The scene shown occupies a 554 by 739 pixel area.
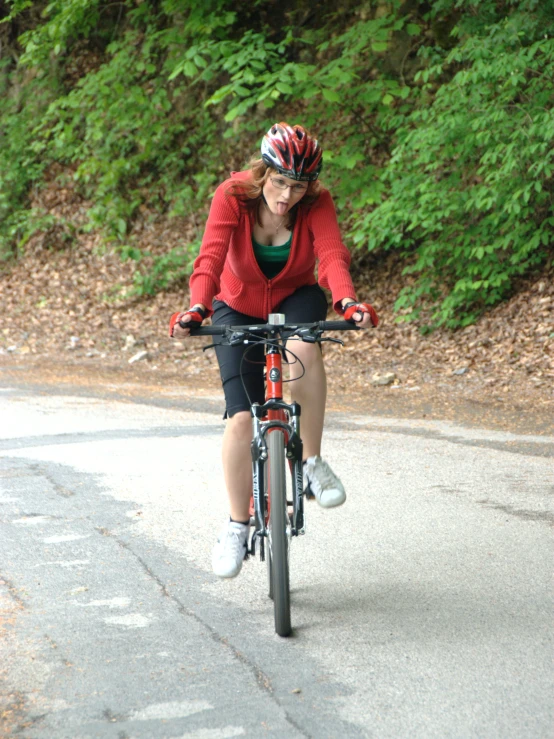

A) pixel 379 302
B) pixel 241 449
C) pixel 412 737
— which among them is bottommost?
pixel 412 737

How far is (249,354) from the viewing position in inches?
168

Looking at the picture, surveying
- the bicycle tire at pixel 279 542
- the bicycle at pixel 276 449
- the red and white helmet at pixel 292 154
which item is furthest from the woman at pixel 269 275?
the bicycle tire at pixel 279 542

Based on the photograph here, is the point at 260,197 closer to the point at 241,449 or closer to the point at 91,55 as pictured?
the point at 241,449

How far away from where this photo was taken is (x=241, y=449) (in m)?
4.20

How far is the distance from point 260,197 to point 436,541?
2.15 metres

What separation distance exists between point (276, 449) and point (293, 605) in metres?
0.84

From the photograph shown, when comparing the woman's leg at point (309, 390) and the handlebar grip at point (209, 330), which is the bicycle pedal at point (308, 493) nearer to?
Answer: the woman's leg at point (309, 390)

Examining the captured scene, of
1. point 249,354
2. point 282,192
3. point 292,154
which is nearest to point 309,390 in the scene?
point 249,354

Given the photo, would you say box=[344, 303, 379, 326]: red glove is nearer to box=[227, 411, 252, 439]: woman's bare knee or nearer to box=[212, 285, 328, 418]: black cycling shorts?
box=[212, 285, 328, 418]: black cycling shorts

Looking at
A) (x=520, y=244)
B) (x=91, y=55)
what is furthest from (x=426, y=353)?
(x=91, y=55)

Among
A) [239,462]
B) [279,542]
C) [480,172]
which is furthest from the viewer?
[480,172]

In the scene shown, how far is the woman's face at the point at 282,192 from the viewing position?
4.10 m

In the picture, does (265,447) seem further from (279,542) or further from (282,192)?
(282,192)

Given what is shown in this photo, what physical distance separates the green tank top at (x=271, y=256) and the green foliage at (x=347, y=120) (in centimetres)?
703
